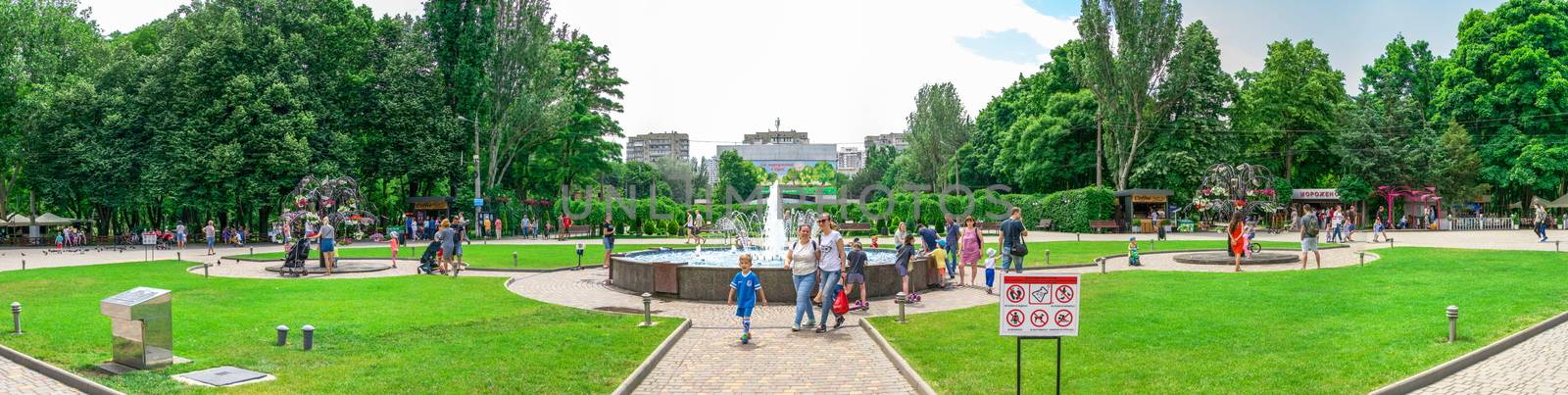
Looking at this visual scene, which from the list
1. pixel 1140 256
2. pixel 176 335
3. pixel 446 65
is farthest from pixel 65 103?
pixel 1140 256

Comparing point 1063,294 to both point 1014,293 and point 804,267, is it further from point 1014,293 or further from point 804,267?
point 804,267

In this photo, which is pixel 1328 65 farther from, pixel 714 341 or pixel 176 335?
pixel 176 335

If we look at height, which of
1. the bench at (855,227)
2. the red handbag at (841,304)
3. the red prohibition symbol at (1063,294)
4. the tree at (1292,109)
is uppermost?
the tree at (1292,109)

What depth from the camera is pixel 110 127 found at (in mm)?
41625

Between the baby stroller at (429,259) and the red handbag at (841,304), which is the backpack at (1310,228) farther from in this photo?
the baby stroller at (429,259)

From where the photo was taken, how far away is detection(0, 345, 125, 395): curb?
836 cm

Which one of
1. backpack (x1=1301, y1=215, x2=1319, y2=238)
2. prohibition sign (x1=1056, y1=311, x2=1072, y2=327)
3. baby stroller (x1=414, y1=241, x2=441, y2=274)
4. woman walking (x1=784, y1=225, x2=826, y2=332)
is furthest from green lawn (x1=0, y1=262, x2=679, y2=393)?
backpack (x1=1301, y1=215, x2=1319, y2=238)

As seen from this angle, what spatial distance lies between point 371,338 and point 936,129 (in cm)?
7420

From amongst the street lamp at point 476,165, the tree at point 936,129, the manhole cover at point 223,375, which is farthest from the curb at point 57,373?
the tree at point 936,129

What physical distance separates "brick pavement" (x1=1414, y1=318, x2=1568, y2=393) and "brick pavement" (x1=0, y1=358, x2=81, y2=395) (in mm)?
13390

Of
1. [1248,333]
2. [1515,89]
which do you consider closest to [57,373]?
[1248,333]

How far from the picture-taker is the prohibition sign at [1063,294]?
7.11 m

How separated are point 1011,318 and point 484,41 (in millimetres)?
47090

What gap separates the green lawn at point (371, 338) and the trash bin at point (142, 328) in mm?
333
